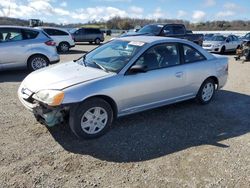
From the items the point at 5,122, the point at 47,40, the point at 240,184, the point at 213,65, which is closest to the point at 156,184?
the point at 240,184

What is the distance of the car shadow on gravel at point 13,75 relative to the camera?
31.1 feet

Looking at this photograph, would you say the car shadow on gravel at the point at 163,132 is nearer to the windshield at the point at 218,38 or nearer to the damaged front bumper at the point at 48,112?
the damaged front bumper at the point at 48,112

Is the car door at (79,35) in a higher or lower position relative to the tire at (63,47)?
higher

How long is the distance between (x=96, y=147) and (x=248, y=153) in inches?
88.8

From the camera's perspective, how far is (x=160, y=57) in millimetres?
5828

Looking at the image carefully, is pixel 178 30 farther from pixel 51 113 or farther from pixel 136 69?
pixel 51 113

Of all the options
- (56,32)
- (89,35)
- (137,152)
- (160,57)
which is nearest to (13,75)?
(160,57)

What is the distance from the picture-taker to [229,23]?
7038 cm

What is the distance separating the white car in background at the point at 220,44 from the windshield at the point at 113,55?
1517 centimetres

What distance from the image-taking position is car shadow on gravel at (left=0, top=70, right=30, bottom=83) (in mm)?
9469

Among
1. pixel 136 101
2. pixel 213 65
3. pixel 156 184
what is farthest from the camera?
pixel 213 65

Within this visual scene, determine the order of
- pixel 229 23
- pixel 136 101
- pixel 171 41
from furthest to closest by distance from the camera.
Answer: pixel 229 23, pixel 171 41, pixel 136 101

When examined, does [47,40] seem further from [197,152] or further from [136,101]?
[197,152]

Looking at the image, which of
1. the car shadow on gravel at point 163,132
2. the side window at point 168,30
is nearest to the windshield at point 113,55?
the car shadow on gravel at point 163,132
